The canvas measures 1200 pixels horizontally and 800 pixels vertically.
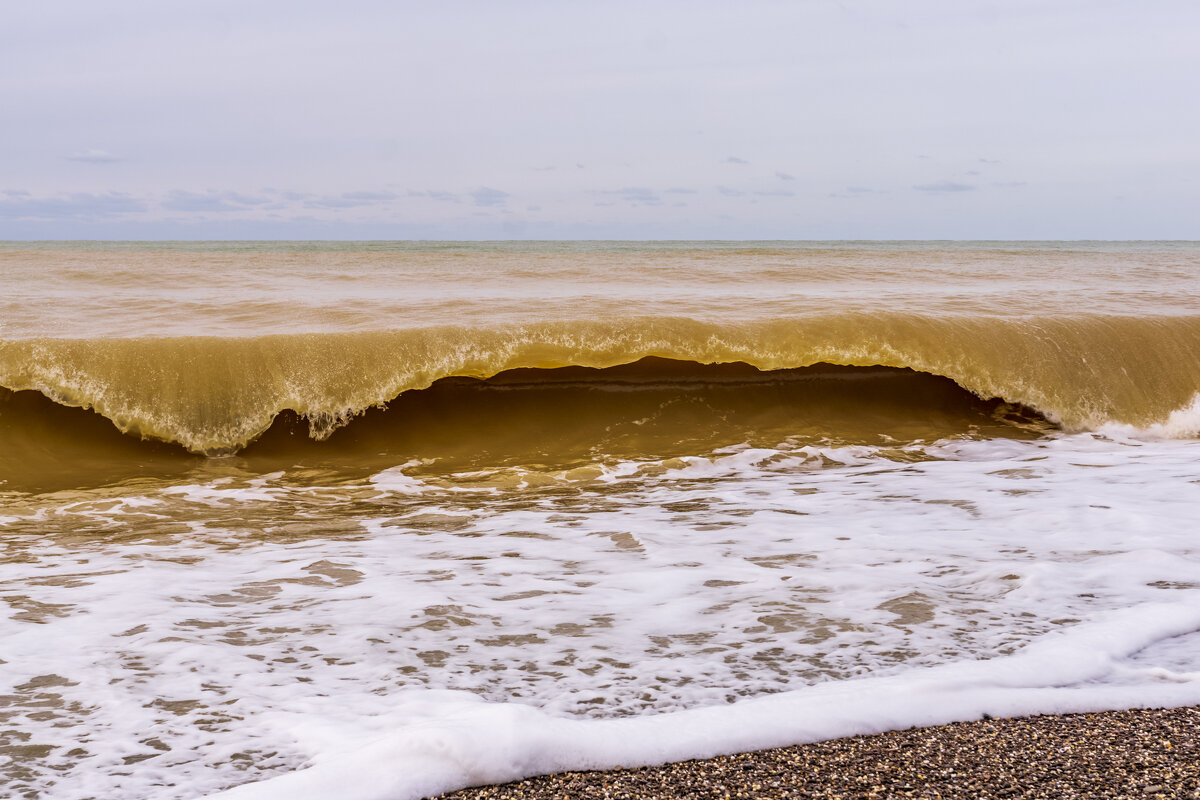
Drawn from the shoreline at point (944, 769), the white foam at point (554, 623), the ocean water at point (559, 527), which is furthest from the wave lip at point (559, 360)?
the shoreline at point (944, 769)

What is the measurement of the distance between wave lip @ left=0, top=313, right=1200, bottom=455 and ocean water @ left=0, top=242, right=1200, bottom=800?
2cm

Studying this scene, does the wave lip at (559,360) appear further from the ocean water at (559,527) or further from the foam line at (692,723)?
the foam line at (692,723)

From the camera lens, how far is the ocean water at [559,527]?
1982mm

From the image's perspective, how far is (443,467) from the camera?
510 centimetres

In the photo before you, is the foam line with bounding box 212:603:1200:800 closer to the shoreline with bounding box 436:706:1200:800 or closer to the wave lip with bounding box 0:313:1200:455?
the shoreline with bounding box 436:706:1200:800

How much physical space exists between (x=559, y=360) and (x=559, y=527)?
2170mm

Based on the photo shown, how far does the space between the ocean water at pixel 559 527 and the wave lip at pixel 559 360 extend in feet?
0.07

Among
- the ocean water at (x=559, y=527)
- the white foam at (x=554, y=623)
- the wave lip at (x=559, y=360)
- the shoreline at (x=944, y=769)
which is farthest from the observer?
the wave lip at (x=559, y=360)

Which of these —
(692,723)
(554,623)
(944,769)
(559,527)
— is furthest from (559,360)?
(944,769)

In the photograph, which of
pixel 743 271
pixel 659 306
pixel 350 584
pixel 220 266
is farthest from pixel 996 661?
pixel 220 266

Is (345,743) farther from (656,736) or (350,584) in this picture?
(350,584)

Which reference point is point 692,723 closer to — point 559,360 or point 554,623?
point 554,623

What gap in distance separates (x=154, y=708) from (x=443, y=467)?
3.09 metres

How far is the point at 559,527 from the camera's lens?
374 centimetres
